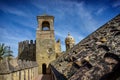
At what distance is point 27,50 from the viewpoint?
29.2 m

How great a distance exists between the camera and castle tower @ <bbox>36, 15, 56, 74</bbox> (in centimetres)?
2491

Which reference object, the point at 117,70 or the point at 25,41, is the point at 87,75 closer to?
the point at 117,70

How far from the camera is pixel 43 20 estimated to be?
26.3 m

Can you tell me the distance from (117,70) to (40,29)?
25.2 metres

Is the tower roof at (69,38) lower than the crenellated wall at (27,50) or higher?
higher

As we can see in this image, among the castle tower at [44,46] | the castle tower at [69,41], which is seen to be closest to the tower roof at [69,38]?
the castle tower at [69,41]

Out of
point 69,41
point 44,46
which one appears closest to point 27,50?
point 44,46

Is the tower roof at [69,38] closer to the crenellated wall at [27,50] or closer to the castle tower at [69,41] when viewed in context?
the castle tower at [69,41]

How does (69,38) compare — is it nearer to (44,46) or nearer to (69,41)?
(69,41)

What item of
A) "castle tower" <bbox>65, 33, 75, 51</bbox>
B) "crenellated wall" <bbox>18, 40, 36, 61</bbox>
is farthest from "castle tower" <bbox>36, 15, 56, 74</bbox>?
"castle tower" <bbox>65, 33, 75, 51</bbox>

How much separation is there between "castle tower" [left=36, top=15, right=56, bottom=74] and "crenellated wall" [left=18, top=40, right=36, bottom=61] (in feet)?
12.7

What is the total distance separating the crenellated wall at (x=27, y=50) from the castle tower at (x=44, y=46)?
3.87 m

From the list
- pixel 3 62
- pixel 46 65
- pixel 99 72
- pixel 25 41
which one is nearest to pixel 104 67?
pixel 99 72

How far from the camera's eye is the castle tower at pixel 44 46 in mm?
24906
